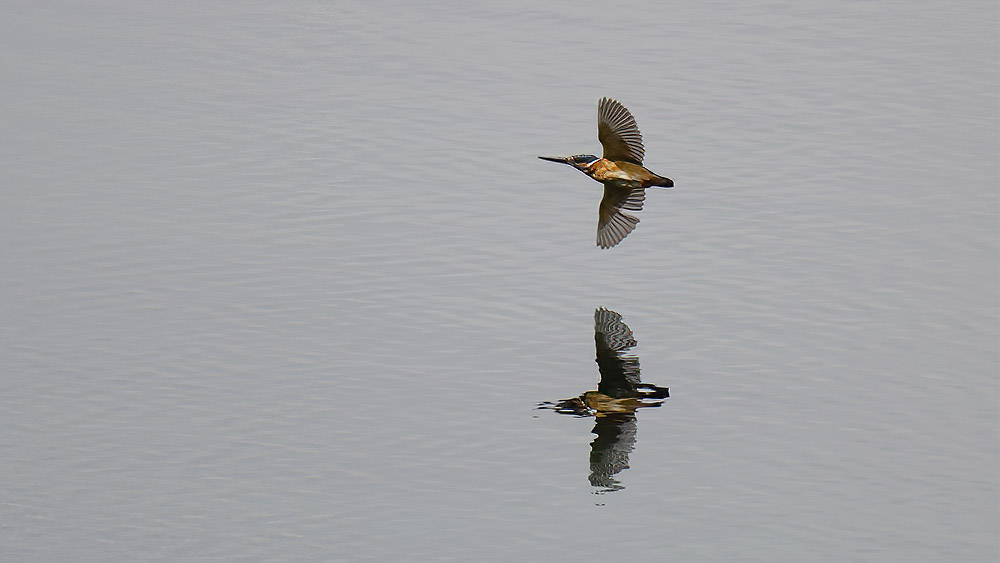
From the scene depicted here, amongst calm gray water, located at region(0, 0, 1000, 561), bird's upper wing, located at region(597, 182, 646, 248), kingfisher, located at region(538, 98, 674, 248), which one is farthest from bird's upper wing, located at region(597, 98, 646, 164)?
calm gray water, located at region(0, 0, 1000, 561)

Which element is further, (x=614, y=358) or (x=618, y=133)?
(x=618, y=133)

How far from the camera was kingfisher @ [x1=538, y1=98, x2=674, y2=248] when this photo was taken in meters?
13.4

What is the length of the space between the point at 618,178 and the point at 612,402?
2.63m

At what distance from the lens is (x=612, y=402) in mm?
11500

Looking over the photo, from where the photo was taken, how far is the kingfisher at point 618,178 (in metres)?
13.4

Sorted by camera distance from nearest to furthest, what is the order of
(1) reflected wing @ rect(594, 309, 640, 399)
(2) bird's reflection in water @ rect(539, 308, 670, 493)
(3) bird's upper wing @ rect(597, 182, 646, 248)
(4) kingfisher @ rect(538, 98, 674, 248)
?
1. (2) bird's reflection in water @ rect(539, 308, 670, 493)
2. (1) reflected wing @ rect(594, 309, 640, 399)
3. (4) kingfisher @ rect(538, 98, 674, 248)
4. (3) bird's upper wing @ rect(597, 182, 646, 248)

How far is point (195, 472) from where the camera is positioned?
10.6m

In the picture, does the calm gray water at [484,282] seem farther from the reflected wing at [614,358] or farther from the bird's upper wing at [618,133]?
the bird's upper wing at [618,133]

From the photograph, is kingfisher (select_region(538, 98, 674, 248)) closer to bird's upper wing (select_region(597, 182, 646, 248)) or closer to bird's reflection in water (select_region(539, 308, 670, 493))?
bird's upper wing (select_region(597, 182, 646, 248))

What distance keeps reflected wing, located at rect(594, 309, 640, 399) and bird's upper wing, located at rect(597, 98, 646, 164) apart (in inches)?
54.5

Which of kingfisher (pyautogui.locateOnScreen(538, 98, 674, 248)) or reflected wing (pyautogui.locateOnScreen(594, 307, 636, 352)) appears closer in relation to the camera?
reflected wing (pyautogui.locateOnScreen(594, 307, 636, 352))

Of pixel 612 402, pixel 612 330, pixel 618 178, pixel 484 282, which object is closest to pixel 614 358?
pixel 612 330

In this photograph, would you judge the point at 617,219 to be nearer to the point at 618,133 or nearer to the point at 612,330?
the point at 618,133

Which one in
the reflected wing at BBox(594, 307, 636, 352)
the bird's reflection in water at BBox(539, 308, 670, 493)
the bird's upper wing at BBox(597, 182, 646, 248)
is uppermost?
the bird's upper wing at BBox(597, 182, 646, 248)
